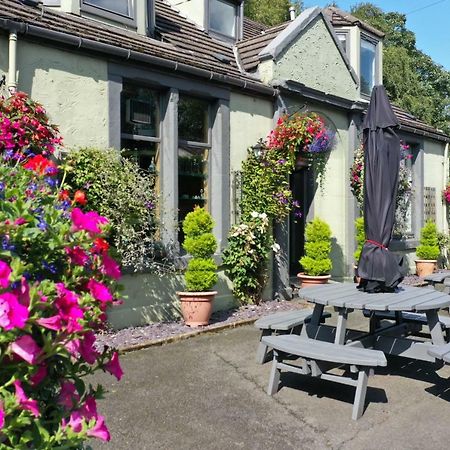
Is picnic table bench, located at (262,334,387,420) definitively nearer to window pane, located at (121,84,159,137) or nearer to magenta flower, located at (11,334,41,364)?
magenta flower, located at (11,334,41,364)

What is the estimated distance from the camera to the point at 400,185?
11.4 meters

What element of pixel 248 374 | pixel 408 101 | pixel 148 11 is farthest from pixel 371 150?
pixel 408 101

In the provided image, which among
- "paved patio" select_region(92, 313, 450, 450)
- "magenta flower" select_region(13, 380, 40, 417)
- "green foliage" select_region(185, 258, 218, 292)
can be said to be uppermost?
"magenta flower" select_region(13, 380, 40, 417)

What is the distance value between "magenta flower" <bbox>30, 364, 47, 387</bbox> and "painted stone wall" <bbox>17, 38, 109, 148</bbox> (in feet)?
16.5

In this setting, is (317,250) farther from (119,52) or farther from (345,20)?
(345,20)

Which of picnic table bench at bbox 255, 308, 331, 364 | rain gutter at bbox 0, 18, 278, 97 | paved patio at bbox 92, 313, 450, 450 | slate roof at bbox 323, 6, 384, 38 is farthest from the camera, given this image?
slate roof at bbox 323, 6, 384, 38

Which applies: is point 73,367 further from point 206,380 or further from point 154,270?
point 154,270

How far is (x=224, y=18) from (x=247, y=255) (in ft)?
18.5

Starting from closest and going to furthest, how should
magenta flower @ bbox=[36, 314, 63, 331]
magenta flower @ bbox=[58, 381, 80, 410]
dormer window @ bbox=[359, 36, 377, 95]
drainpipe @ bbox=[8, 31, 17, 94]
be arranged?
magenta flower @ bbox=[36, 314, 63, 331] → magenta flower @ bbox=[58, 381, 80, 410] → drainpipe @ bbox=[8, 31, 17, 94] → dormer window @ bbox=[359, 36, 377, 95]

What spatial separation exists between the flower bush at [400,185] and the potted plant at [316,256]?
1476 mm

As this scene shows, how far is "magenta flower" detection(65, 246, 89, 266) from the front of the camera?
5.66ft

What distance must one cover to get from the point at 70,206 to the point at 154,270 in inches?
193

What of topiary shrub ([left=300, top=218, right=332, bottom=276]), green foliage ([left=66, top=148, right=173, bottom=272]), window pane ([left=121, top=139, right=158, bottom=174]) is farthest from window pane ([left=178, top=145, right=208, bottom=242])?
topiary shrub ([left=300, top=218, right=332, bottom=276])

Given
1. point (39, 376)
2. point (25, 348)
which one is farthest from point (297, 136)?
point (25, 348)
